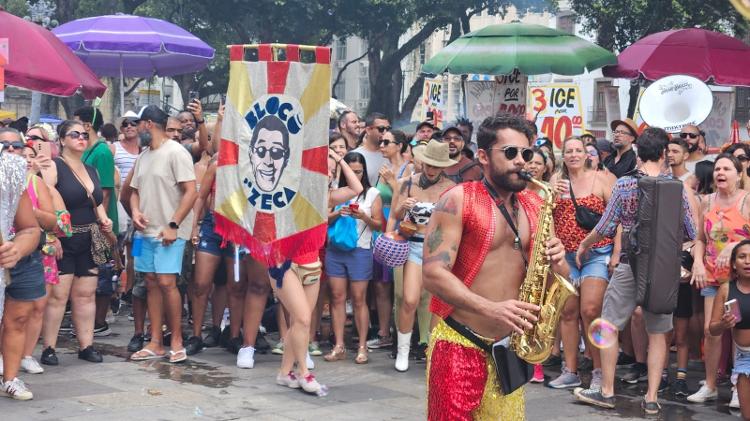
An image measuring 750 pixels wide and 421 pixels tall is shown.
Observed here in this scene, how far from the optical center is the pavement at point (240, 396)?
762 cm

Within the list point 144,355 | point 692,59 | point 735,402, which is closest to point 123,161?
point 144,355

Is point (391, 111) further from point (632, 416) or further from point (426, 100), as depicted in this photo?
point (632, 416)

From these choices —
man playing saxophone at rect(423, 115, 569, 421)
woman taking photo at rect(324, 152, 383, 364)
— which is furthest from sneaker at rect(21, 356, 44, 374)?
man playing saxophone at rect(423, 115, 569, 421)

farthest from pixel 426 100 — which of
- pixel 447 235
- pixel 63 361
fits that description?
pixel 447 235

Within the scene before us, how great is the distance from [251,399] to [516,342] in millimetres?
3379

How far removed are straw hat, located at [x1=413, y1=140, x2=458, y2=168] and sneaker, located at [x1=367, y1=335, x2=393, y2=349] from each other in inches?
75.6

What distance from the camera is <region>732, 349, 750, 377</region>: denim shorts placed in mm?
7840

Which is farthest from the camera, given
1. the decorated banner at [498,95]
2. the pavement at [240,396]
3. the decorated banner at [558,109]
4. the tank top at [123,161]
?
the decorated banner at [558,109]

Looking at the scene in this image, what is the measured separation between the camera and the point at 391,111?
42531 millimetres

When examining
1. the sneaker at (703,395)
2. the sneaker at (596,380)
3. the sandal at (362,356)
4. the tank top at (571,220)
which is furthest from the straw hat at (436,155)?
the sneaker at (703,395)

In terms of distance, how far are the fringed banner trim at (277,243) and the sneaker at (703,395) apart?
296 cm

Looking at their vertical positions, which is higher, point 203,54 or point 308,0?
point 308,0

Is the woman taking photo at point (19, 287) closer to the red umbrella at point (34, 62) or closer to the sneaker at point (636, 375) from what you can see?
the red umbrella at point (34, 62)

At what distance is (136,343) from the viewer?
32.5 ft
